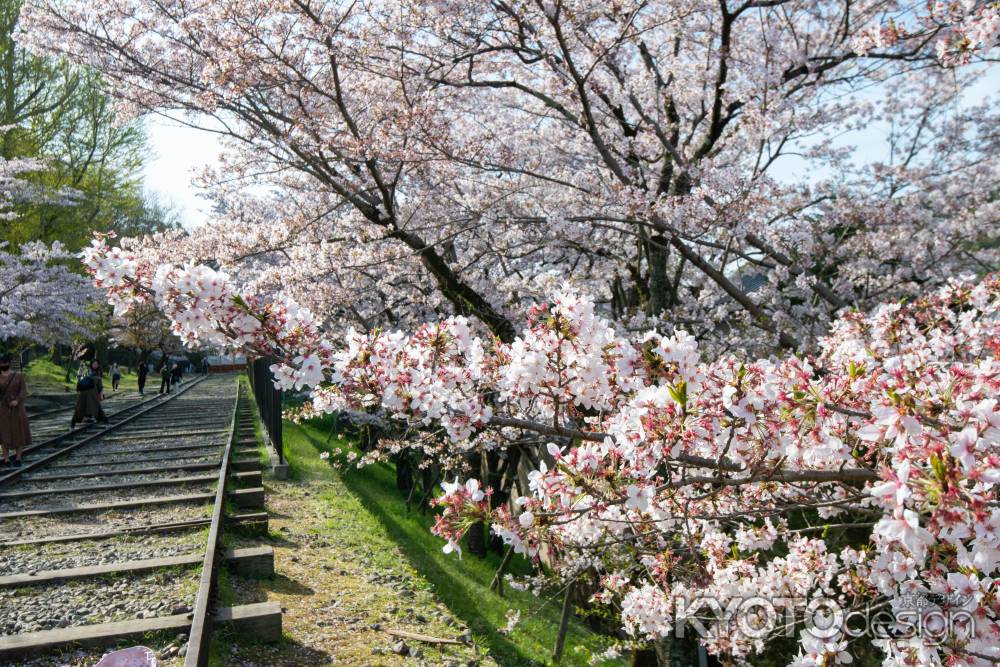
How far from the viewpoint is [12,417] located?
11.0 metres

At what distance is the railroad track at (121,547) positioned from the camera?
449 centimetres

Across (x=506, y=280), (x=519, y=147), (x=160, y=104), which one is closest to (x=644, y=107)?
(x=519, y=147)

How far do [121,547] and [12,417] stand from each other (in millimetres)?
6421

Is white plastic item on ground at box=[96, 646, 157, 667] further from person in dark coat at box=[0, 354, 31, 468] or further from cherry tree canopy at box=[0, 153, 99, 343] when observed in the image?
cherry tree canopy at box=[0, 153, 99, 343]

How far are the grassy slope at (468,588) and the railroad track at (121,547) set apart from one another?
5.54 feet

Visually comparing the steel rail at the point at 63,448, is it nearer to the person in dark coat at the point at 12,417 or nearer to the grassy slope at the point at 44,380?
the person in dark coat at the point at 12,417

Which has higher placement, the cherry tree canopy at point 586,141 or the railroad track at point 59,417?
the cherry tree canopy at point 586,141

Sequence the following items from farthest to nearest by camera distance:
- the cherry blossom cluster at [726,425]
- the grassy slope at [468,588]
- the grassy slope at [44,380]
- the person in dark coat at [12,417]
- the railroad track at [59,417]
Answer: the grassy slope at [44,380]
the railroad track at [59,417]
the person in dark coat at [12,417]
the grassy slope at [468,588]
the cherry blossom cluster at [726,425]

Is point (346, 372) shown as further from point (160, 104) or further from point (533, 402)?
point (160, 104)

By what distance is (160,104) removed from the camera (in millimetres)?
9359

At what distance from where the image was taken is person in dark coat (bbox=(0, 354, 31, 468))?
35.8ft

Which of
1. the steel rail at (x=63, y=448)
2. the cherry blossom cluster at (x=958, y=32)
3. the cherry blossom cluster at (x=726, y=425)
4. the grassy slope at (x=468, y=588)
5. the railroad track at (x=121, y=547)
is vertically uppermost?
the cherry blossom cluster at (x=958, y=32)

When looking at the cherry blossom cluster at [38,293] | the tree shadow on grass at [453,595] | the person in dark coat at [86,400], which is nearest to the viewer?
the tree shadow on grass at [453,595]

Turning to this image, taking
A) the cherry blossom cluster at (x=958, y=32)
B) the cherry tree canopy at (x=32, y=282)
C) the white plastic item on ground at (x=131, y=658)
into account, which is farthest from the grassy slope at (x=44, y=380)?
the cherry blossom cluster at (x=958, y=32)
